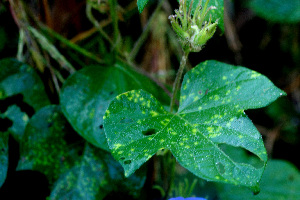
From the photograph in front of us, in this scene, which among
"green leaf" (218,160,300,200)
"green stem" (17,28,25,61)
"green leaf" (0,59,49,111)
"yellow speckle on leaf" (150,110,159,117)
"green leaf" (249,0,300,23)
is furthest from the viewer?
"green leaf" (249,0,300,23)

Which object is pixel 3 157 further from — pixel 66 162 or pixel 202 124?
pixel 202 124

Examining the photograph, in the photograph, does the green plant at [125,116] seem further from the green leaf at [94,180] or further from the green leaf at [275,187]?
the green leaf at [275,187]

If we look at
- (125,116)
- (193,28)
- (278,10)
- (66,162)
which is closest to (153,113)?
(125,116)

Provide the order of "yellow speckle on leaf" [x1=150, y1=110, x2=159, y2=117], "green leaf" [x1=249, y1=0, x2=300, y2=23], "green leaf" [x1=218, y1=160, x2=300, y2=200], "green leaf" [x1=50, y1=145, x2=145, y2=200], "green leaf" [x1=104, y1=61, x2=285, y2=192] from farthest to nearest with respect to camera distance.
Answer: "green leaf" [x1=249, y1=0, x2=300, y2=23] → "green leaf" [x1=218, y1=160, x2=300, y2=200] → "green leaf" [x1=50, y1=145, x2=145, y2=200] → "yellow speckle on leaf" [x1=150, y1=110, x2=159, y2=117] → "green leaf" [x1=104, y1=61, x2=285, y2=192]

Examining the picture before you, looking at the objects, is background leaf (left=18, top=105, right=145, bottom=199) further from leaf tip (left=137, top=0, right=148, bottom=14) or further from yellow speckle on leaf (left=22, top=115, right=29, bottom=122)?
leaf tip (left=137, top=0, right=148, bottom=14)

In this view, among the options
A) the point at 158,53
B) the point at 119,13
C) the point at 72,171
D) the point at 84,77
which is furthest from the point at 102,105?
the point at 158,53

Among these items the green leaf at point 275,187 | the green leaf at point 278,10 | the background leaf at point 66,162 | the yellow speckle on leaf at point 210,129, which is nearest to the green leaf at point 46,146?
the background leaf at point 66,162

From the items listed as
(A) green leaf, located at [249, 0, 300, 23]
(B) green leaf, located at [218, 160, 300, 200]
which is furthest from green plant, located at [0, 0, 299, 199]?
(A) green leaf, located at [249, 0, 300, 23]

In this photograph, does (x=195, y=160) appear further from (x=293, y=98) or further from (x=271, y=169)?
(x=293, y=98)
